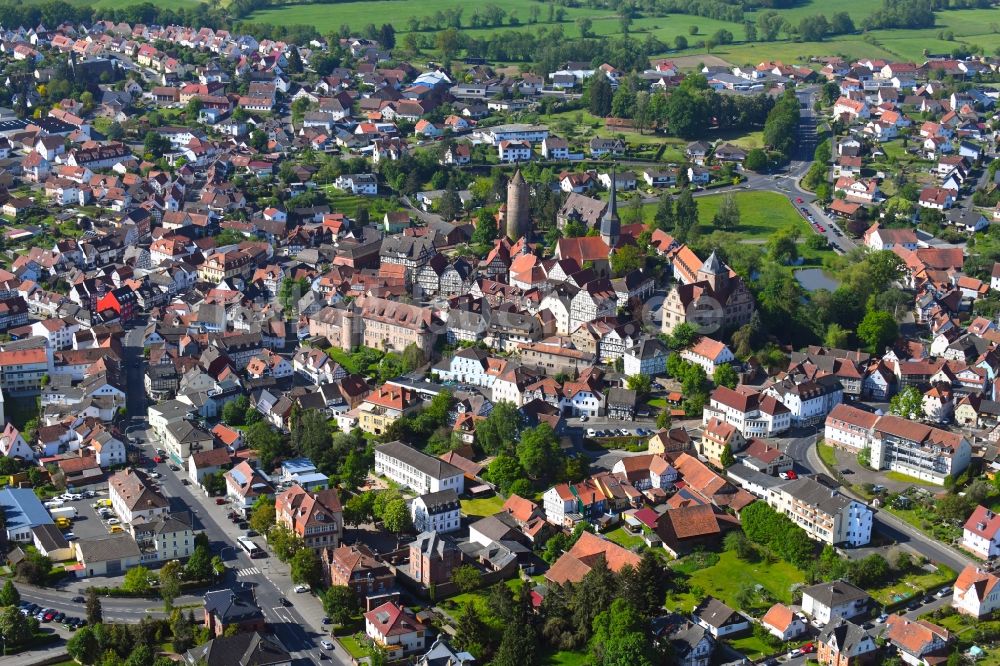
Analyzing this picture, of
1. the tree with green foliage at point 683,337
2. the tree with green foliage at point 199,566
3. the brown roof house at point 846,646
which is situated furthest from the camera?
the tree with green foliage at point 683,337

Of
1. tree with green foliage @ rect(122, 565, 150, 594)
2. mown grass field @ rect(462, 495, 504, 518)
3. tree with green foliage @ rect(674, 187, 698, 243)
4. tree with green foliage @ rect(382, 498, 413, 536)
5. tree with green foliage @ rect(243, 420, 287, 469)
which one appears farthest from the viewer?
tree with green foliage @ rect(674, 187, 698, 243)

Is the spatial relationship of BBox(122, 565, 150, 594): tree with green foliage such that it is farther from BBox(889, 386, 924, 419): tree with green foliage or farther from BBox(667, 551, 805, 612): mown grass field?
BBox(889, 386, 924, 419): tree with green foliage

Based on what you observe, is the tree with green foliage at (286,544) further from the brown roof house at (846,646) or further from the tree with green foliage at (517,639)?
the brown roof house at (846,646)

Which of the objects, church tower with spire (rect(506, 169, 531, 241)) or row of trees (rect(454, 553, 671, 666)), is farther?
church tower with spire (rect(506, 169, 531, 241))

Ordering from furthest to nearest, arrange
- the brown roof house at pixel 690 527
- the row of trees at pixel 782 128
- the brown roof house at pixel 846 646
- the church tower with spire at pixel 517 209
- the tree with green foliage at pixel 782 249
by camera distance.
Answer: the row of trees at pixel 782 128
the tree with green foliage at pixel 782 249
the church tower with spire at pixel 517 209
the brown roof house at pixel 690 527
the brown roof house at pixel 846 646

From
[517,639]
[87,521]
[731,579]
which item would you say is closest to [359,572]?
[517,639]

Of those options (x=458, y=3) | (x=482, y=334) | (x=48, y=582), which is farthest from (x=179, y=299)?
(x=458, y=3)

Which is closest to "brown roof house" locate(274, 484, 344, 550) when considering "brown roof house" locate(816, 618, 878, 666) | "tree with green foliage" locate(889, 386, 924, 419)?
"brown roof house" locate(816, 618, 878, 666)

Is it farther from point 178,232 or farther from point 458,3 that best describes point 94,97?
point 458,3

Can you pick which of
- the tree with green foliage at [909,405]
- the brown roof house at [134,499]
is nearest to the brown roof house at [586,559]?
the brown roof house at [134,499]
